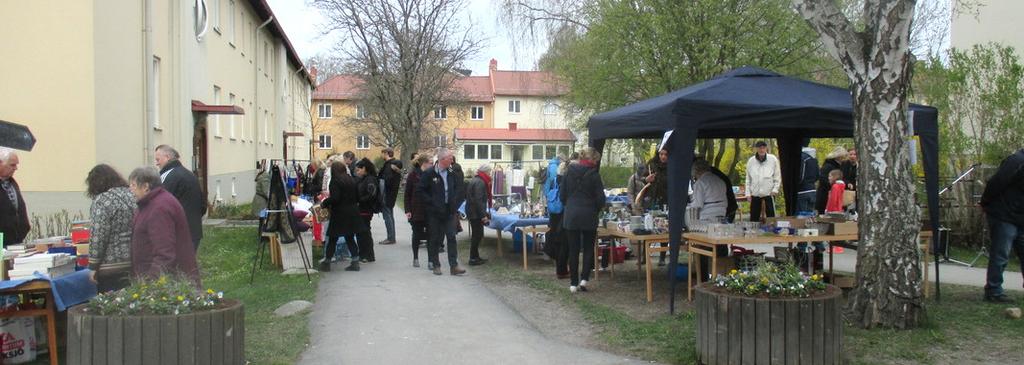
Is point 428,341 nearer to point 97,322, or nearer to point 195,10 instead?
point 97,322

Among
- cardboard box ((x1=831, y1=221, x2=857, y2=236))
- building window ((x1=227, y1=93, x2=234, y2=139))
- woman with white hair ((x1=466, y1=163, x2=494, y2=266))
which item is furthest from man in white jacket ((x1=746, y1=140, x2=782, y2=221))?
building window ((x1=227, y1=93, x2=234, y2=139))

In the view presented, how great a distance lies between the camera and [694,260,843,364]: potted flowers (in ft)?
18.9

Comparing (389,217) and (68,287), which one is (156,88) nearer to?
(389,217)

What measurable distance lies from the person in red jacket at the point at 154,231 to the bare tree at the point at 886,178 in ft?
18.6

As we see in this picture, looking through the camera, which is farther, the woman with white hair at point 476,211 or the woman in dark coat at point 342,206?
the woman with white hair at point 476,211

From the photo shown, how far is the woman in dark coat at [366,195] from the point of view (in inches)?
481

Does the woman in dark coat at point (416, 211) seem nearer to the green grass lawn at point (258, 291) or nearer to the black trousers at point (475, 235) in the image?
the black trousers at point (475, 235)

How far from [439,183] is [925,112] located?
5.77 metres

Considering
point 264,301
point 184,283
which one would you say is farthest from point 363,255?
point 184,283

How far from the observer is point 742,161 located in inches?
968

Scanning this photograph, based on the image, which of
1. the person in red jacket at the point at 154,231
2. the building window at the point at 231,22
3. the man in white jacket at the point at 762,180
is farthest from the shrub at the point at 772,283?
the building window at the point at 231,22

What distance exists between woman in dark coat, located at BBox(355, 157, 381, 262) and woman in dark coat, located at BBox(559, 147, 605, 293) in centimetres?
372

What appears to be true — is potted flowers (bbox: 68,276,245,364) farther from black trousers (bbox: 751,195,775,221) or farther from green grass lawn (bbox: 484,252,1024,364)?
black trousers (bbox: 751,195,775,221)

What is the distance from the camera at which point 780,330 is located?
5.76 m
